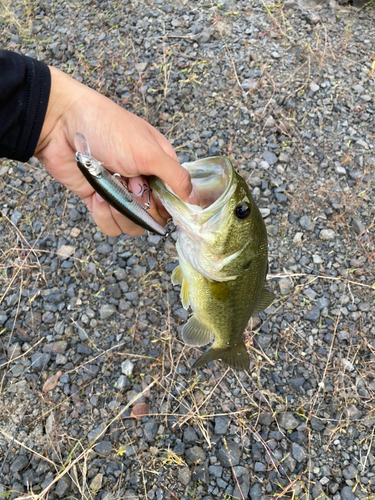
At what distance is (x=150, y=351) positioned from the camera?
330 centimetres

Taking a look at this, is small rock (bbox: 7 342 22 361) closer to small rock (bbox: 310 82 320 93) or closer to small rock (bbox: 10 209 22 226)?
small rock (bbox: 10 209 22 226)

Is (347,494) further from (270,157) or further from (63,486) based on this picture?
(270,157)

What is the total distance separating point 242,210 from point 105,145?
35.0 inches

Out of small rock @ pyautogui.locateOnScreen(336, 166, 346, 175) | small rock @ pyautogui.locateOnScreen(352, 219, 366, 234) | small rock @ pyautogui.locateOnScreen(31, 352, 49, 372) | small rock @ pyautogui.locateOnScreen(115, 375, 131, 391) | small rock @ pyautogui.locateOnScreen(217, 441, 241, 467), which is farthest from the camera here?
small rock @ pyautogui.locateOnScreen(336, 166, 346, 175)

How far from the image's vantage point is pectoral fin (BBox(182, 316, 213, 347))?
265 cm

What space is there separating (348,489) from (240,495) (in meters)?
0.80

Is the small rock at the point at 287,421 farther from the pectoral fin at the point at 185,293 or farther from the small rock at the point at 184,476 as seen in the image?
the pectoral fin at the point at 185,293

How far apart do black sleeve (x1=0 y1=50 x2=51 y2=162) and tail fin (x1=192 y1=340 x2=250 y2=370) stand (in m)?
1.77

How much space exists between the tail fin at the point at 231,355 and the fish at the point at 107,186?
1019 millimetres

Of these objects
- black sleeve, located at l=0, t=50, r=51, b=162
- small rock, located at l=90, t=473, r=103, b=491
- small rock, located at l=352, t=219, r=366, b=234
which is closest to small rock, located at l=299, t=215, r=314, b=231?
small rock, located at l=352, t=219, r=366, b=234

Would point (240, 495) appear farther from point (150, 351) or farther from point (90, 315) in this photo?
point (90, 315)

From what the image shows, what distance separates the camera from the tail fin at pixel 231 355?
2520 millimetres

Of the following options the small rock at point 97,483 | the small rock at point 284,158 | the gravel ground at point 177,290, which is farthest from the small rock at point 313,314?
the small rock at point 97,483

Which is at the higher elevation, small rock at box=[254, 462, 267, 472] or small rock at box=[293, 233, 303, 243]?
small rock at box=[293, 233, 303, 243]
